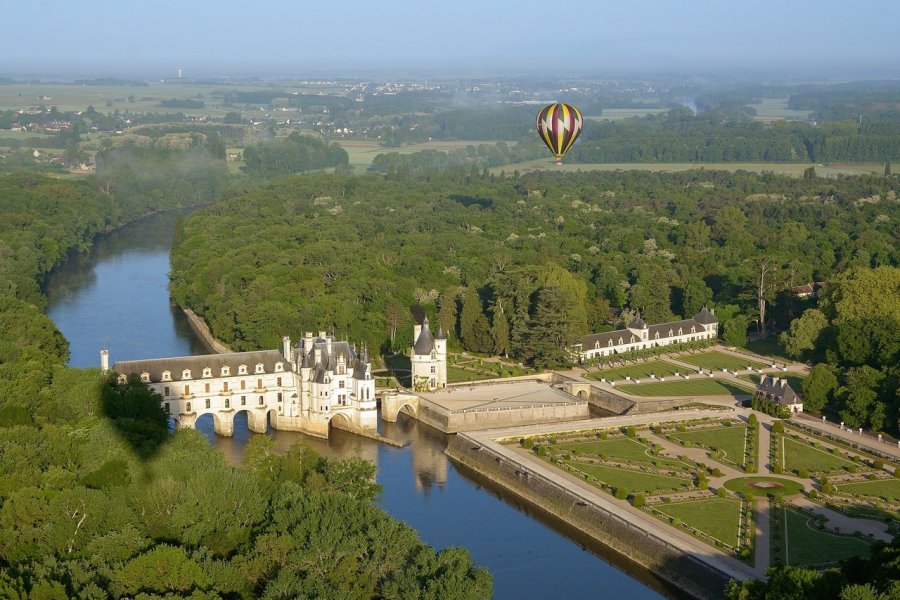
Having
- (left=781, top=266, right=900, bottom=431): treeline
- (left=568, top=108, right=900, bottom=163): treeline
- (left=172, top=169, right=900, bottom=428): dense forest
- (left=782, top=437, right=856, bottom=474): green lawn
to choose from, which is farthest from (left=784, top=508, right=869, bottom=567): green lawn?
(left=568, top=108, right=900, bottom=163): treeline

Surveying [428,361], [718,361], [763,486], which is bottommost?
[718,361]

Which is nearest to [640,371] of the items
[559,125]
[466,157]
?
[559,125]

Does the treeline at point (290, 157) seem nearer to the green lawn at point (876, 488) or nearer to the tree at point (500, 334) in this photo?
the tree at point (500, 334)

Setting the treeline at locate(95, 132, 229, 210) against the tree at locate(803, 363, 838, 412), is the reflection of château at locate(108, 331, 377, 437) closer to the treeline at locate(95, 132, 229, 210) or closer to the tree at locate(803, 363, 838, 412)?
the tree at locate(803, 363, 838, 412)

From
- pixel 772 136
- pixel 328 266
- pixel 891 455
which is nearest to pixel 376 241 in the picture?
pixel 328 266

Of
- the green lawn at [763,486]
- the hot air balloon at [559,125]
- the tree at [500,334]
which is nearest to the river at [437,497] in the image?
the green lawn at [763,486]

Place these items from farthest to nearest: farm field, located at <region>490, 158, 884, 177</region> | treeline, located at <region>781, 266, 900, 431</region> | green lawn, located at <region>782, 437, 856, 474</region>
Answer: farm field, located at <region>490, 158, 884, 177</region>, treeline, located at <region>781, 266, 900, 431</region>, green lawn, located at <region>782, 437, 856, 474</region>

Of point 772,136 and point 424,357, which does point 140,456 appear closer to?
point 424,357

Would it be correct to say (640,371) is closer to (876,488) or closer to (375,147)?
(876,488)
